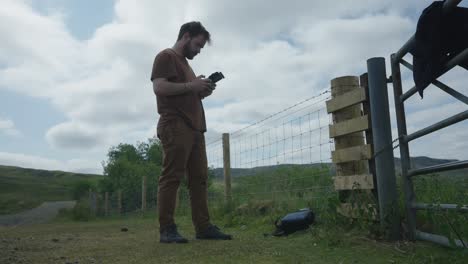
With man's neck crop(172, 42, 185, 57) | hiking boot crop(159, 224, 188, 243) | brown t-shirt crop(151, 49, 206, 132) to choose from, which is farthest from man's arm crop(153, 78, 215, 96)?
hiking boot crop(159, 224, 188, 243)

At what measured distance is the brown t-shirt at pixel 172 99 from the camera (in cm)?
375

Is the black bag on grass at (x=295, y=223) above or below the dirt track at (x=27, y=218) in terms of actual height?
above

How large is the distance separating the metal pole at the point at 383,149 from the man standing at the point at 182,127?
141 cm

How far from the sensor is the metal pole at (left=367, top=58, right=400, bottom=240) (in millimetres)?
3018

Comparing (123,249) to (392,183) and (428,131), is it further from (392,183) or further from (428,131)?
(428,131)

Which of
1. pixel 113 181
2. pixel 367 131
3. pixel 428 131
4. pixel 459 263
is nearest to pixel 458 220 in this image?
pixel 459 263

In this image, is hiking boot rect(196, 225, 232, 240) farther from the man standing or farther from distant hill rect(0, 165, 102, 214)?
distant hill rect(0, 165, 102, 214)

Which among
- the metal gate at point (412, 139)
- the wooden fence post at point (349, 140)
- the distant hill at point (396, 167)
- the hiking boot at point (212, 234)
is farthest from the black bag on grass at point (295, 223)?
the metal gate at point (412, 139)

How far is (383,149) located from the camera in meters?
3.10

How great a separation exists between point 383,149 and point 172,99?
6.05 ft

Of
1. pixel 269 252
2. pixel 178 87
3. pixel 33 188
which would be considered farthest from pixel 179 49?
pixel 33 188

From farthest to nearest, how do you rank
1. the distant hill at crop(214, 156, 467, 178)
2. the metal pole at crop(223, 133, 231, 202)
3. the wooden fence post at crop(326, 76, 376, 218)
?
the metal pole at crop(223, 133, 231, 202), the wooden fence post at crop(326, 76, 376, 218), the distant hill at crop(214, 156, 467, 178)

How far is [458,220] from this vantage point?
231 centimetres

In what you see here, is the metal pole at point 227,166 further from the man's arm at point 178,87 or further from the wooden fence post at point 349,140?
the man's arm at point 178,87
